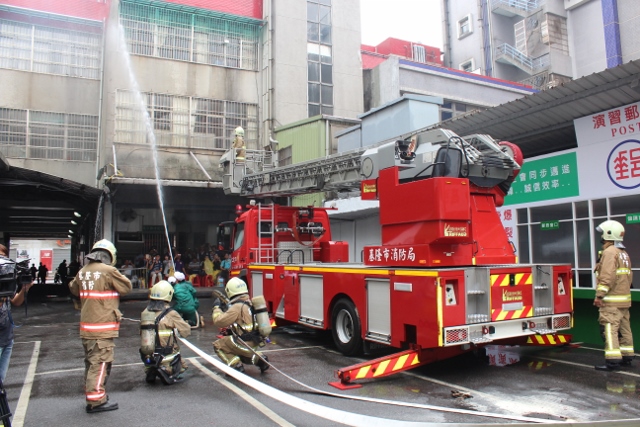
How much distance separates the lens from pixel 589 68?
31641mm

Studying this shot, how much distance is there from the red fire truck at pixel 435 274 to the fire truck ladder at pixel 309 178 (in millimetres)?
311

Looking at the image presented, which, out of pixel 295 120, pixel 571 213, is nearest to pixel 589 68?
pixel 295 120

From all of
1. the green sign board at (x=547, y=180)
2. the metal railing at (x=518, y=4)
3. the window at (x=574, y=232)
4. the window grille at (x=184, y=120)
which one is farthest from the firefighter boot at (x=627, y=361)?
the metal railing at (x=518, y=4)

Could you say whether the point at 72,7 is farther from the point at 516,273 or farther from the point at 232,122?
the point at 516,273

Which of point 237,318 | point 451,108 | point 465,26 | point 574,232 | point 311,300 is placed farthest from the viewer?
point 465,26

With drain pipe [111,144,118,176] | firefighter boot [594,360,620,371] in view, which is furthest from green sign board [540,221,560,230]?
drain pipe [111,144,118,176]

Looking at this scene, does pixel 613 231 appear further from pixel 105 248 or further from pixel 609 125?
pixel 105 248

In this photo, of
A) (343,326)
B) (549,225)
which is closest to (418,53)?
(549,225)

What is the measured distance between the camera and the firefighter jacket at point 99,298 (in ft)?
17.3

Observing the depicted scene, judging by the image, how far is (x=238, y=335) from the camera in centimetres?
651

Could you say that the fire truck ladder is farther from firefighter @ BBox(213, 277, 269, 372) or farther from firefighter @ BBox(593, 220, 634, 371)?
firefighter @ BBox(593, 220, 634, 371)

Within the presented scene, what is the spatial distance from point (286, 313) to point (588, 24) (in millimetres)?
31306

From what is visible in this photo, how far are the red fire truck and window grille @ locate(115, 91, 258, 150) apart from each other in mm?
15392

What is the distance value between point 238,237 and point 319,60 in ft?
49.6
